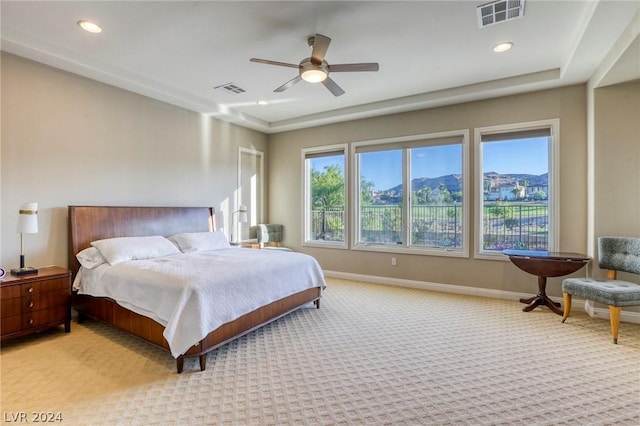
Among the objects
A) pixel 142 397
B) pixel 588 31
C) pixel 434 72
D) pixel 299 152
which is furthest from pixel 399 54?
pixel 142 397

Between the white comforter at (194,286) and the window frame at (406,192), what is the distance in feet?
6.47

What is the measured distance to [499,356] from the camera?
103 inches

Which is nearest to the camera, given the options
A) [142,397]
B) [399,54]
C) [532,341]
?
[142,397]

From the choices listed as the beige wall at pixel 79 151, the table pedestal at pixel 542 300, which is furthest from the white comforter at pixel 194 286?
the table pedestal at pixel 542 300

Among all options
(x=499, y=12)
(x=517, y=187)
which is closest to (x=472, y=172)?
(x=517, y=187)

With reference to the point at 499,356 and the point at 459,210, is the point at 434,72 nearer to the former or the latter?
the point at 459,210

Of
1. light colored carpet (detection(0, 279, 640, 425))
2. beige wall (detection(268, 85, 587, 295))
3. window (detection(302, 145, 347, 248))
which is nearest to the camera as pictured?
light colored carpet (detection(0, 279, 640, 425))

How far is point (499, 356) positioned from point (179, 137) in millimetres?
4923

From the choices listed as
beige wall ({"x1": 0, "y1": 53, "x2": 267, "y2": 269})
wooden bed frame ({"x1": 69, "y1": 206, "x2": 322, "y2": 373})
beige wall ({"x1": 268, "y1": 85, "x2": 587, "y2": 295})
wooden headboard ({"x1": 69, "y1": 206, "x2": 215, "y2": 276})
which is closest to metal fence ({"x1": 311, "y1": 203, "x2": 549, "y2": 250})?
beige wall ({"x1": 268, "y1": 85, "x2": 587, "y2": 295})

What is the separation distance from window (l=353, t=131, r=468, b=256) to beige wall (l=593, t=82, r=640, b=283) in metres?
1.46

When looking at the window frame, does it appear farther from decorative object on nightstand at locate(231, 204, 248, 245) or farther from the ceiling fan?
the ceiling fan

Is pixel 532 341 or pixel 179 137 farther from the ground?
pixel 179 137

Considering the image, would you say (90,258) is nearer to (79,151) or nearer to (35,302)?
(35,302)

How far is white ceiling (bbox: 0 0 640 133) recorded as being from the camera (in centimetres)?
252
